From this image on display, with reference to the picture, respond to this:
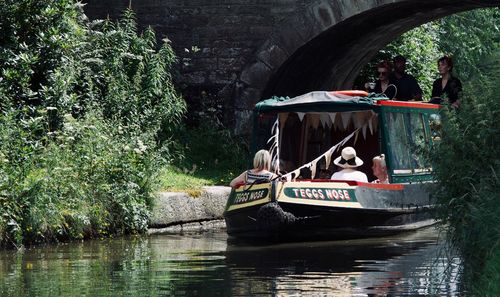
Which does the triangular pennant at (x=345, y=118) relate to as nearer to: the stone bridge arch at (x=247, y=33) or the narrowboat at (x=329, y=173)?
the narrowboat at (x=329, y=173)

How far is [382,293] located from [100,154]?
6.20m

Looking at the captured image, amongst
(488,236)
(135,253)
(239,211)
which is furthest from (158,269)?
(488,236)

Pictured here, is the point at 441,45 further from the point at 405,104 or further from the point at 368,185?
the point at 368,185

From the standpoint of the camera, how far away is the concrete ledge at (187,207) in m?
15.4

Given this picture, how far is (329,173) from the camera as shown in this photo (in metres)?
15.3

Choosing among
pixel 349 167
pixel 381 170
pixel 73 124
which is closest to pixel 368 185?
pixel 349 167

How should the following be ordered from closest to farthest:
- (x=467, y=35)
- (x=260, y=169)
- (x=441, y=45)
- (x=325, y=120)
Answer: (x=260, y=169)
(x=325, y=120)
(x=467, y=35)
(x=441, y=45)

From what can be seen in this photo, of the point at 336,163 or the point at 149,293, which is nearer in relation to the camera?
the point at 149,293

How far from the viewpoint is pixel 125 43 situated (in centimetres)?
1812

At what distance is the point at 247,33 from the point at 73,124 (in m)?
5.22

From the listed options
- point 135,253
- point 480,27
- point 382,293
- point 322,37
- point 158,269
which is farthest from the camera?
point 480,27

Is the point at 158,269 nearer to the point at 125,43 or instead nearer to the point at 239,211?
the point at 239,211

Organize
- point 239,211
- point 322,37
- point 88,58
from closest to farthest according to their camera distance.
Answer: point 239,211 → point 88,58 → point 322,37

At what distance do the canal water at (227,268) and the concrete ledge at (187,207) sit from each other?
741 mm
